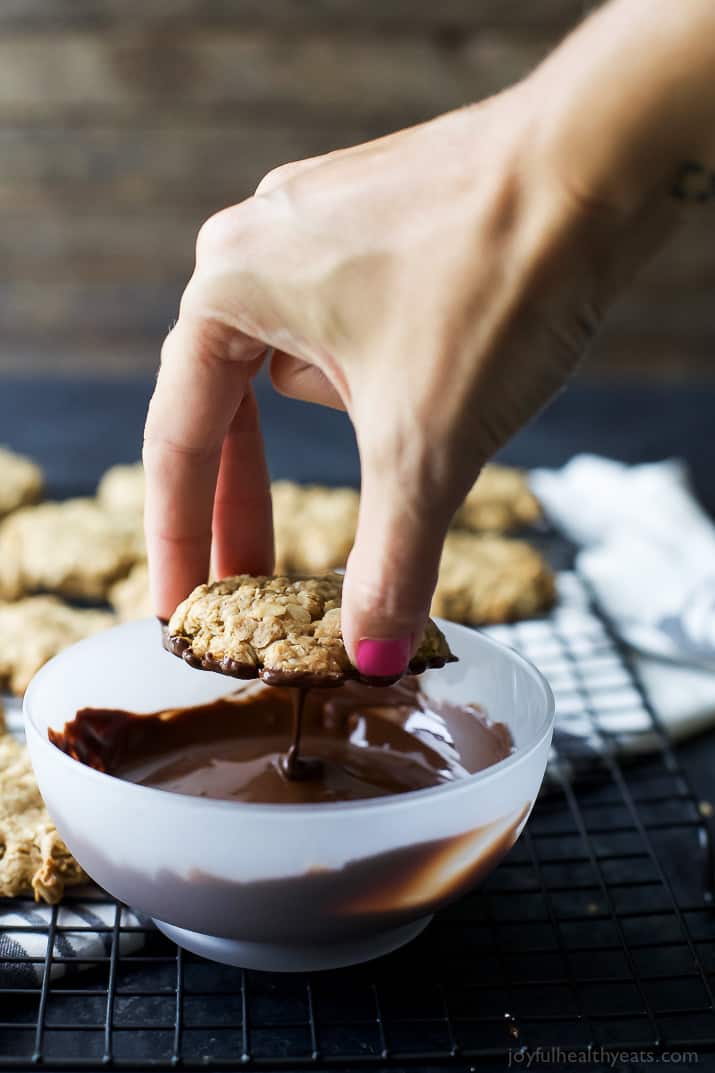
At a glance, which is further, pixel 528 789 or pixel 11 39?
pixel 11 39

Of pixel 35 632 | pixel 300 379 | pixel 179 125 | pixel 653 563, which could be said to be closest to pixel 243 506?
pixel 300 379

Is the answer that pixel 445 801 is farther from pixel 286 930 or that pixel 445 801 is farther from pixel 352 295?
pixel 352 295

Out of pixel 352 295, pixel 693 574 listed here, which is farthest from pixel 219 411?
pixel 693 574

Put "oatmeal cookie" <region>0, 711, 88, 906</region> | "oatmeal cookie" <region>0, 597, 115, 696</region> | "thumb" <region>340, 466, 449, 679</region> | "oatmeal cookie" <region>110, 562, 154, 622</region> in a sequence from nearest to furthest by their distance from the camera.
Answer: "thumb" <region>340, 466, 449, 679</region> → "oatmeal cookie" <region>0, 711, 88, 906</region> → "oatmeal cookie" <region>0, 597, 115, 696</region> → "oatmeal cookie" <region>110, 562, 154, 622</region>

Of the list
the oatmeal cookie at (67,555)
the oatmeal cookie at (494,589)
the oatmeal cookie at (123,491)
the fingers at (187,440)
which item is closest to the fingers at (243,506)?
the fingers at (187,440)

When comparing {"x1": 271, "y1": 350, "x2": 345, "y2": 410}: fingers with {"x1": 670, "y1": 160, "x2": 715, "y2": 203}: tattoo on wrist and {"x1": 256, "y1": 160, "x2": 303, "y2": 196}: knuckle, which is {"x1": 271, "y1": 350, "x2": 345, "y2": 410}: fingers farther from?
{"x1": 670, "y1": 160, "x2": 715, "y2": 203}: tattoo on wrist

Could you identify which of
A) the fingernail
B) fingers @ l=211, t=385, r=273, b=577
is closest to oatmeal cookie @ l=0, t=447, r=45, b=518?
fingers @ l=211, t=385, r=273, b=577

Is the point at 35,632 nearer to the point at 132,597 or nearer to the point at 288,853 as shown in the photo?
the point at 132,597
